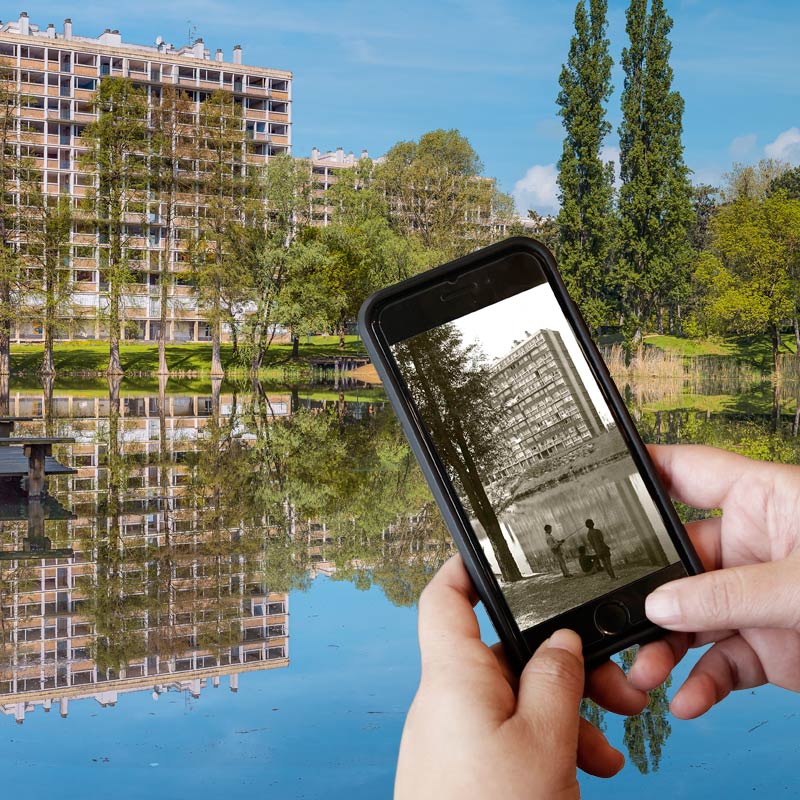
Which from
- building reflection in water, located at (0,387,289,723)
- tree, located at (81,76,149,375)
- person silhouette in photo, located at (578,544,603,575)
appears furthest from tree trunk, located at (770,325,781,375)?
person silhouette in photo, located at (578,544,603,575)

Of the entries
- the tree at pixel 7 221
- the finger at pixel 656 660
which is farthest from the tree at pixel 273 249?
the finger at pixel 656 660

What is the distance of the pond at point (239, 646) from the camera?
3.50m

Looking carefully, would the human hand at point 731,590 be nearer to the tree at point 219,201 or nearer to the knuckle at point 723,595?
the knuckle at point 723,595

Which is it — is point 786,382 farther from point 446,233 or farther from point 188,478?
point 188,478

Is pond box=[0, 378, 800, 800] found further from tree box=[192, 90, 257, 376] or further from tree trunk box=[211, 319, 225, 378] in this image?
tree box=[192, 90, 257, 376]

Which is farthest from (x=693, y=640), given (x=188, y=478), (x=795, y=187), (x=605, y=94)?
(x=795, y=187)

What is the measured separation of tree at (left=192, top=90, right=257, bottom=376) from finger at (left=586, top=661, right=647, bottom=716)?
31.5 meters

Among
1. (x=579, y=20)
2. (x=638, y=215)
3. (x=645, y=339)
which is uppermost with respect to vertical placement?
(x=579, y=20)

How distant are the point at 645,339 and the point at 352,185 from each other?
1278 cm

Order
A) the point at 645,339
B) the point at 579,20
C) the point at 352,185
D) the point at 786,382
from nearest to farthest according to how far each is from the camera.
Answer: the point at 786,382
the point at 579,20
the point at 645,339
the point at 352,185

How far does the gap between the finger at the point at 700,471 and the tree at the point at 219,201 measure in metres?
31.3

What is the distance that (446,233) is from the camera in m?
40.9

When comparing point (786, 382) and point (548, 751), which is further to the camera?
point (786, 382)

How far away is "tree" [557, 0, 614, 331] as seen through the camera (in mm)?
33500
